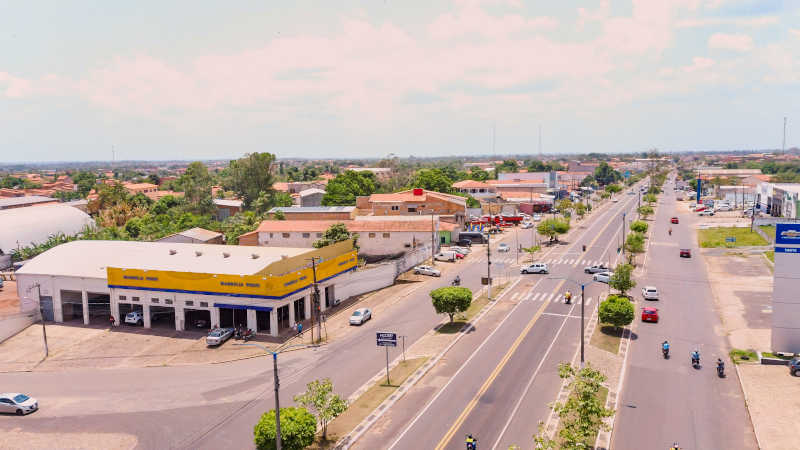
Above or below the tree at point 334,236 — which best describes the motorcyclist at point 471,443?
below

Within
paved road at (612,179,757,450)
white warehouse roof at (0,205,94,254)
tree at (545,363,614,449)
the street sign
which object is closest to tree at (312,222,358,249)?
paved road at (612,179,757,450)

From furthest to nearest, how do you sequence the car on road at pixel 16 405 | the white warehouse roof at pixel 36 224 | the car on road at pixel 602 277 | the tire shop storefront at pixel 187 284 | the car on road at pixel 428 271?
the white warehouse roof at pixel 36 224
the car on road at pixel 428 271
the car on road at pixel 602 277
the tire shop storefront at pixel 187 284
the car on road at pixel 16 405

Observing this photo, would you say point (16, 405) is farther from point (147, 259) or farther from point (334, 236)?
point (334, 236)

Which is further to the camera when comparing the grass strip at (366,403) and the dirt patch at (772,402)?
the grass strip at (366,403)

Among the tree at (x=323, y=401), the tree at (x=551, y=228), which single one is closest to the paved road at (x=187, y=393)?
the tree at (x=323, y=401)

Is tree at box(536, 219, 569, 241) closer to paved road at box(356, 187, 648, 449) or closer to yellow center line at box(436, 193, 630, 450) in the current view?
paved road at box(356, 187, 648, 449)

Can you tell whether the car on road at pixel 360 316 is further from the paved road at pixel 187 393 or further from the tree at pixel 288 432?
the tree at pixel 288 432

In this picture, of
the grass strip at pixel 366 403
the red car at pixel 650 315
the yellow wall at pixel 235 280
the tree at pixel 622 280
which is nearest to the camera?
the grass strip at pixel 366 403

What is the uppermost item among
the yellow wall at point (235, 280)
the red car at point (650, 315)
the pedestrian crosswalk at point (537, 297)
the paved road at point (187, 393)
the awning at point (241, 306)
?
the yellow wall at point (235, 280)
